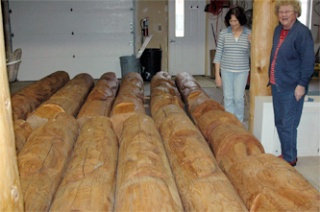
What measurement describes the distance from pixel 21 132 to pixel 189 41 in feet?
22.8

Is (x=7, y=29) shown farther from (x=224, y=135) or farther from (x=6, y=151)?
(x=6, y=151)

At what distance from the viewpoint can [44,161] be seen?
226cm

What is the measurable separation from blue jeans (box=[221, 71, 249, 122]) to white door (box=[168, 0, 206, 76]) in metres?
5.39

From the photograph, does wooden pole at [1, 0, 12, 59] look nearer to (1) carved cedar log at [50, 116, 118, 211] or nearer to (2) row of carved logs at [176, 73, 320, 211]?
(1) carved cedar log at [50, 116, 118, 211]

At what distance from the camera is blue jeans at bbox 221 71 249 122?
13.0 feet

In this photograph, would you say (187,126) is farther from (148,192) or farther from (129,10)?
(129,10)

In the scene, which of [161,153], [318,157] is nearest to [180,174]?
[161,153]

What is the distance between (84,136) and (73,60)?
22.3ft

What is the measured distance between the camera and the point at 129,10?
8.96 m

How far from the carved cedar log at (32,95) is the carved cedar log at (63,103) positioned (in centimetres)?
21

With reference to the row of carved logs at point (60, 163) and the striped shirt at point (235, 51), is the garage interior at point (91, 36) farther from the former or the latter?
the row of carved logs at point (60, 163)

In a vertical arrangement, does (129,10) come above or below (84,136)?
above

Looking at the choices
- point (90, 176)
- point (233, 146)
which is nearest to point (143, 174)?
point (90, 176)

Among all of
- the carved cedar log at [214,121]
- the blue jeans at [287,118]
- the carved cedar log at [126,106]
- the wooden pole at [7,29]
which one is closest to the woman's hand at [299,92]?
the blue jeans at [287,118]
